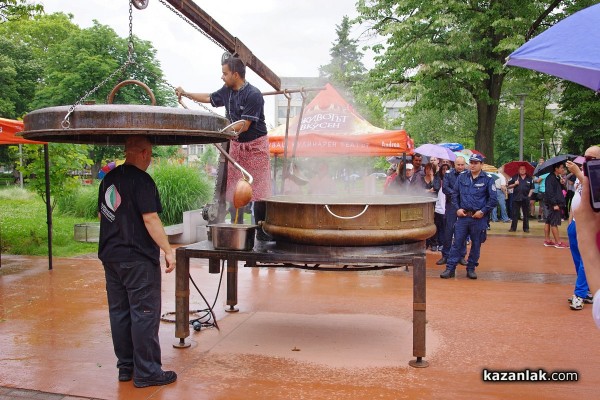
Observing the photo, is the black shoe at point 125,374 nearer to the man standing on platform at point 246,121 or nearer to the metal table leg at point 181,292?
the metal table leg at point 181,292

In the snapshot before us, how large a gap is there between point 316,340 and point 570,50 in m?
3.46

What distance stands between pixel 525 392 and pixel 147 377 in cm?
273

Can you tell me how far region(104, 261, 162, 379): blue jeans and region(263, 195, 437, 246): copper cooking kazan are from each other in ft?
3.92

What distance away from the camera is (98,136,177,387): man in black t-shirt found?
388 centimetres

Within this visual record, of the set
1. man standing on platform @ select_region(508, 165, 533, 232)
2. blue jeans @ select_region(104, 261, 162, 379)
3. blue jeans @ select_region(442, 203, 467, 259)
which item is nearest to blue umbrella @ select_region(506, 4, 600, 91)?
blue jeans @ select_region(104, 261, 162, 379)

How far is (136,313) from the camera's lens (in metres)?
3.90

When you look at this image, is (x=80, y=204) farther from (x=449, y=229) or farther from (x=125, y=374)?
(x=125, y=374)

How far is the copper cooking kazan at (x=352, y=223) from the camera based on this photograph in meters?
4.36

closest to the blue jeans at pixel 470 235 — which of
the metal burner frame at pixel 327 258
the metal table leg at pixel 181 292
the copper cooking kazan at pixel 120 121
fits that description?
the metal burner frame at pixel 327 258

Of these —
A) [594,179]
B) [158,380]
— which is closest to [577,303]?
[158,380]

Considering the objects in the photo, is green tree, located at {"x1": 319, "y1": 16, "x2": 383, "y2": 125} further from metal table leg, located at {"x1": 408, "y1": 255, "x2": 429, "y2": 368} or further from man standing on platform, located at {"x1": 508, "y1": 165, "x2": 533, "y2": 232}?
metal table leg, located at {"x1": 408, "y1": 255, "x2": 429, "y2": 368}

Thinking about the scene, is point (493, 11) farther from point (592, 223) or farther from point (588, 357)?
point (592, 223)

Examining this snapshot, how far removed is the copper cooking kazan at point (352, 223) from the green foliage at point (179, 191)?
9.38 meters

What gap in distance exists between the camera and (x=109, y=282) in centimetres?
401
